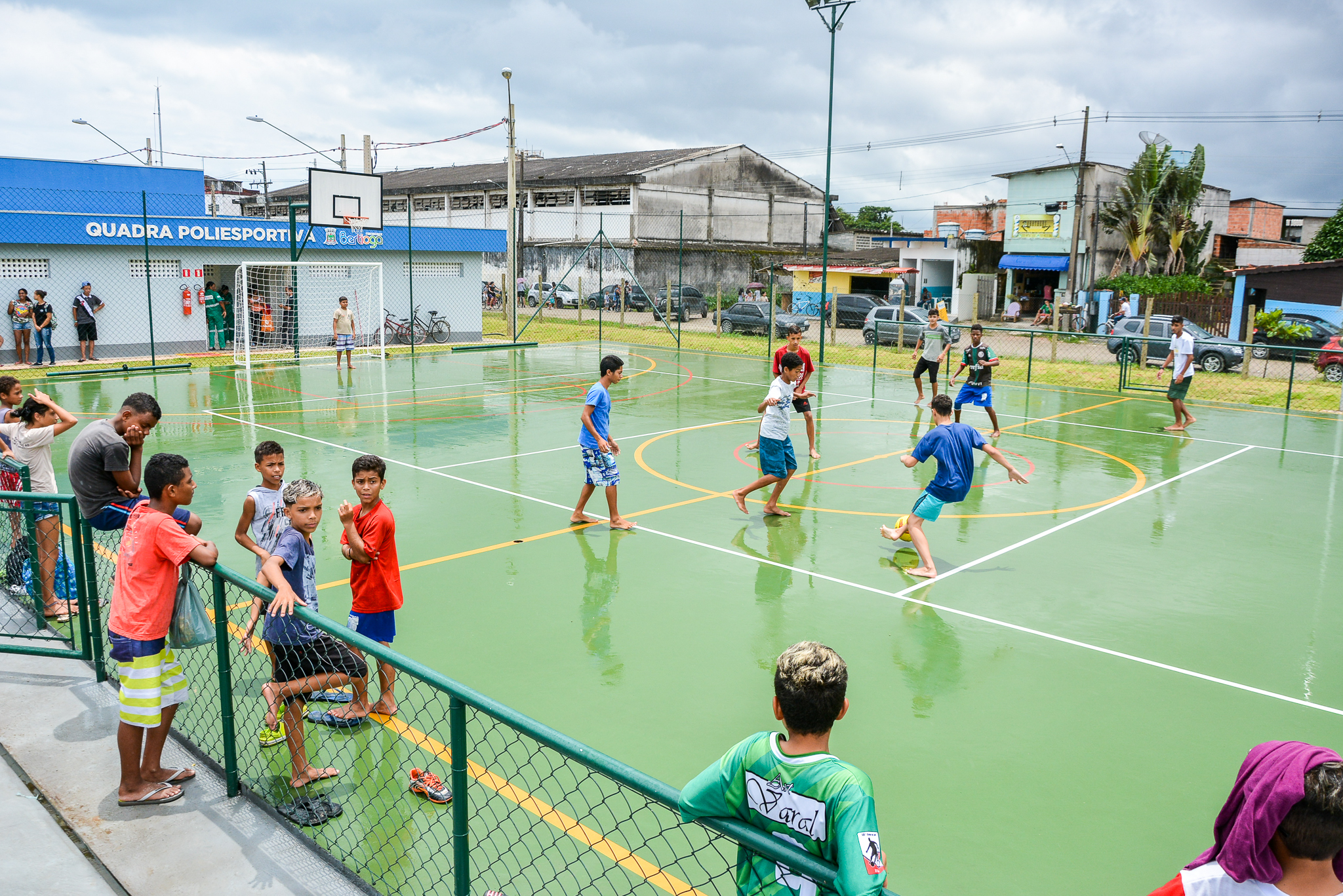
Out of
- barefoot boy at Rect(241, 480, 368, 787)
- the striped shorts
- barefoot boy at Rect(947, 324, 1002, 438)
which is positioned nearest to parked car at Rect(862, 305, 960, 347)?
barefoot boy at Rect(947, 324, 1002, 438)

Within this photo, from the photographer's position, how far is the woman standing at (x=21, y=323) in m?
23.0

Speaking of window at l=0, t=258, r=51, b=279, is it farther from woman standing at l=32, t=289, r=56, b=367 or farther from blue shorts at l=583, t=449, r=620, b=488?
blue shorts at l=583, t=449, r=620, b=488

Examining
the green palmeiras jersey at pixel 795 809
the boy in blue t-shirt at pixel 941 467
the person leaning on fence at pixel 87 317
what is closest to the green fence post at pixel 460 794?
the green palmeiras jersey at pixel 795 809

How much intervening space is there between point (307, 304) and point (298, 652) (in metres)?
27.4

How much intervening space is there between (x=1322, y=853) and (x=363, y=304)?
3098 cm

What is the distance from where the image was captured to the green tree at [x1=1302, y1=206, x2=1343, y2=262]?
4331 centimetres

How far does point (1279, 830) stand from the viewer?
2.31 meters

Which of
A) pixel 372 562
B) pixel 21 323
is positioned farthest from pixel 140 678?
pixel 21 323

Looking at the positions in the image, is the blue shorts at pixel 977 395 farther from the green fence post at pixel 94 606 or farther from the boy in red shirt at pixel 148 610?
the boy in red shirt at pixel 148 610

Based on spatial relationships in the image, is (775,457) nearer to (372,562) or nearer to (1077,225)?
(372,562)

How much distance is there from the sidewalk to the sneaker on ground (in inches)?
29.2

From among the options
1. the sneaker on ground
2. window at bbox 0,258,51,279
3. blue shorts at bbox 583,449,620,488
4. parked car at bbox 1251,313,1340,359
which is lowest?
the sneaker on ground

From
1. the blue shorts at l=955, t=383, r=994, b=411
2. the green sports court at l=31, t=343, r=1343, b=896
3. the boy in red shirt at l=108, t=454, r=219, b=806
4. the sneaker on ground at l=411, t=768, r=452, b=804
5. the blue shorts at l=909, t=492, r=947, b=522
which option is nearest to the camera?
the boy in red shirt at l=108, t=454, r=219, b=806

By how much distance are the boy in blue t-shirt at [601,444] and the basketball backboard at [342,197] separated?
1667cm
